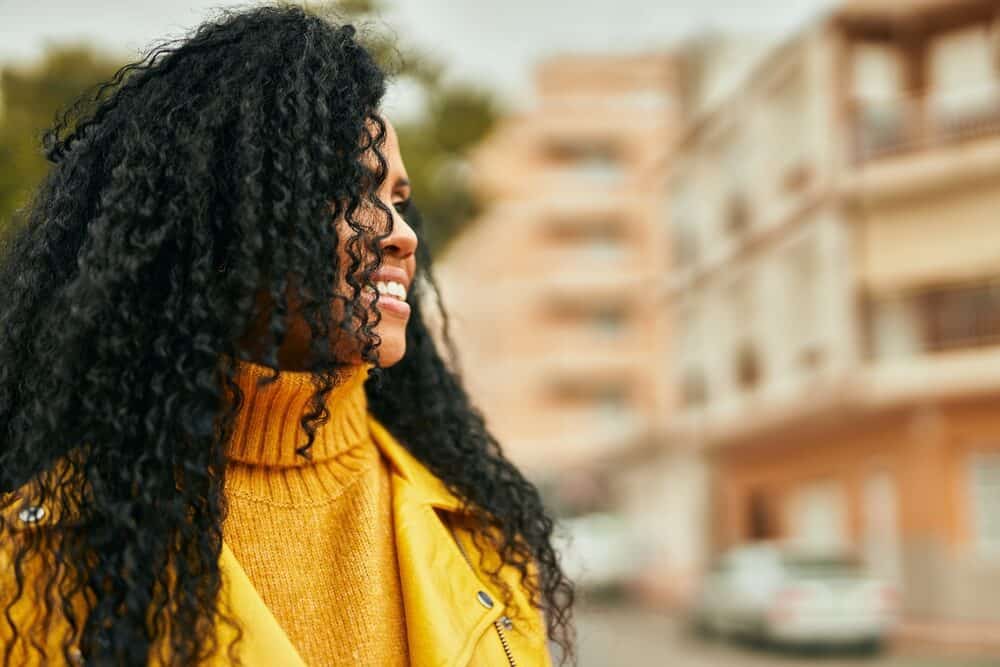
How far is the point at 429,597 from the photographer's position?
1.71 meters

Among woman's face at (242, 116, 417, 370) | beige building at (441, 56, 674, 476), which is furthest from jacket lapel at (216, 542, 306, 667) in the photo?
beige building at (441, 56, 674, 476)

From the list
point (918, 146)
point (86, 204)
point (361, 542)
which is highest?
point (918, 146)

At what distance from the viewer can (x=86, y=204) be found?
175cm

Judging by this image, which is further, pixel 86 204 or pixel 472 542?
→ pixel 472 542

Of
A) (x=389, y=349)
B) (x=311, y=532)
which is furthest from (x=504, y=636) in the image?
(x=389, y=349)

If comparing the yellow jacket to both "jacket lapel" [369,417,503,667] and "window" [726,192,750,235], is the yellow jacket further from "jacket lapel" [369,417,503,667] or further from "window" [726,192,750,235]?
"window" [726,192,750,235]

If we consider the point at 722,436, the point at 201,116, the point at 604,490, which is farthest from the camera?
the point at 604,490

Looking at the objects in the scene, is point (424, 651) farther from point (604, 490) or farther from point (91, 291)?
point (604, 490)

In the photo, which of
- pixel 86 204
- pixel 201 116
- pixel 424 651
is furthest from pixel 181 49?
pixel 424 651

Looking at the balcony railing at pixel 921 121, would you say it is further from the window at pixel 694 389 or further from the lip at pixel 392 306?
the lip at pixel 392 306

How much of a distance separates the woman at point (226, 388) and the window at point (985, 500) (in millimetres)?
18547

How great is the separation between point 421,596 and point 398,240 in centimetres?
48

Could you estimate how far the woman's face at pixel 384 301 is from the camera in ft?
5.59

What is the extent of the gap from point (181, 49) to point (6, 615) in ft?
2.52
